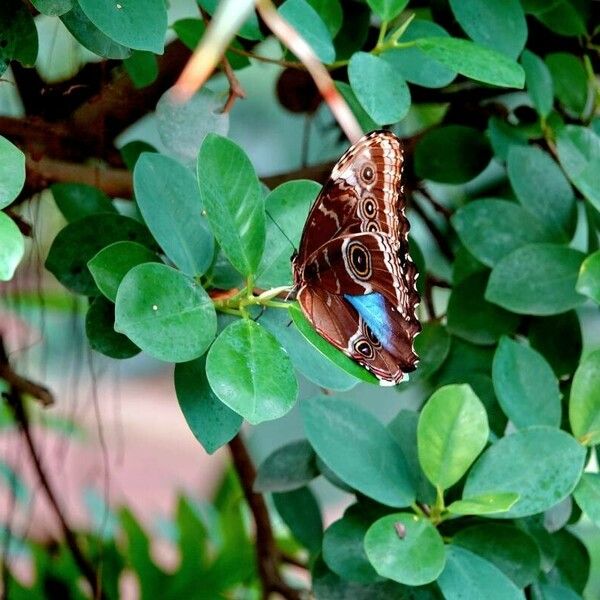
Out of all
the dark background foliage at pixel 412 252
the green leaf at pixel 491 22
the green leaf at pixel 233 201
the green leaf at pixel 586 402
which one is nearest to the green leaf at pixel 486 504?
the dark background foliage at pixel 412 252

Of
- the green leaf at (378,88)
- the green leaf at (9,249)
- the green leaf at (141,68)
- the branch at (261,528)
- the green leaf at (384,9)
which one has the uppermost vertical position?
the green leaf at (384,9)

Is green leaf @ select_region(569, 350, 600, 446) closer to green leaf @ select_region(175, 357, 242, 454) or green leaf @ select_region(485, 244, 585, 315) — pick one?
green leaf @ select_region(485, 244, 585, 315)

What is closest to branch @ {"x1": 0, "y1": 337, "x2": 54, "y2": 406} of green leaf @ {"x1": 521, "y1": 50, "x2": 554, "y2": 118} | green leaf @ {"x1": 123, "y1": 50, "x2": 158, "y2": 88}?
green leaf @ {"x1": 123, "y1": 50, "x2": 158, "y2": 88}

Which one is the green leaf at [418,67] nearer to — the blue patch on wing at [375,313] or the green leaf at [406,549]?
the blue patch on wing at [375,313]

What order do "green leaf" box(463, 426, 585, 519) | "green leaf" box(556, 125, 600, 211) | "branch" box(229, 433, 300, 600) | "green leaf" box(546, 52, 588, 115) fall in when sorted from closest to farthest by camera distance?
1. "green leaf" box(463, 426, 585, 519)
2. "green leaf" box(556, 125, 600, 211)
3. "green leaf" box(546, 52, 588, 115)
4. "branch" box(229, 433, 300, 600)

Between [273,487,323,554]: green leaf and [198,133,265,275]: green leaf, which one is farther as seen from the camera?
[273,487,323,554]: green leaf

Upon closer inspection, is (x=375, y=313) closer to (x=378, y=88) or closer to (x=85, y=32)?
(x=378, y=88)
